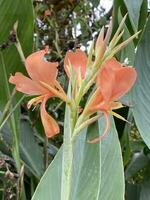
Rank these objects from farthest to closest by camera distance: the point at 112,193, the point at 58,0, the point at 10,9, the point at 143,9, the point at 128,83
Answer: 1. the point at 58,0
2. the point at 143,9
3. the point at 10,9
4. the point at 112,193
5. the point at 128,83

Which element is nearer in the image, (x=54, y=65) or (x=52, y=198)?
(x=54, y=65)

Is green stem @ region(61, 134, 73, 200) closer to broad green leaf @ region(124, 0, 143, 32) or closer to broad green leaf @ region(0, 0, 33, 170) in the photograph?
broad green leaf @ region(0, 0, 33, 170)

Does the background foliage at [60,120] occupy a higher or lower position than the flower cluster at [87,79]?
lower

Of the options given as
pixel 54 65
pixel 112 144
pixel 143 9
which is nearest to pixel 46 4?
pixel 143 9

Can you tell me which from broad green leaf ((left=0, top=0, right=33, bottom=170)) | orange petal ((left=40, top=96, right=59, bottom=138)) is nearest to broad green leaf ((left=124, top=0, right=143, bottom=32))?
broad green leaf ((left=0, top=0, right=33, bottom=170))

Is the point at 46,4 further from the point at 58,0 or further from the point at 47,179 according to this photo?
the point at 47,179

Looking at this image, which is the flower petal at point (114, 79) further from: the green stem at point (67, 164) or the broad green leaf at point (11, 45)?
the broad green leaf at point (11, 45)

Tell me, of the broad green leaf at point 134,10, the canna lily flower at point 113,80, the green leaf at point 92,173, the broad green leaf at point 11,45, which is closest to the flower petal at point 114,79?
the canna lily flower at point 113,80

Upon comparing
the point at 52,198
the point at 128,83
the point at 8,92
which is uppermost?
the point at 128,83
